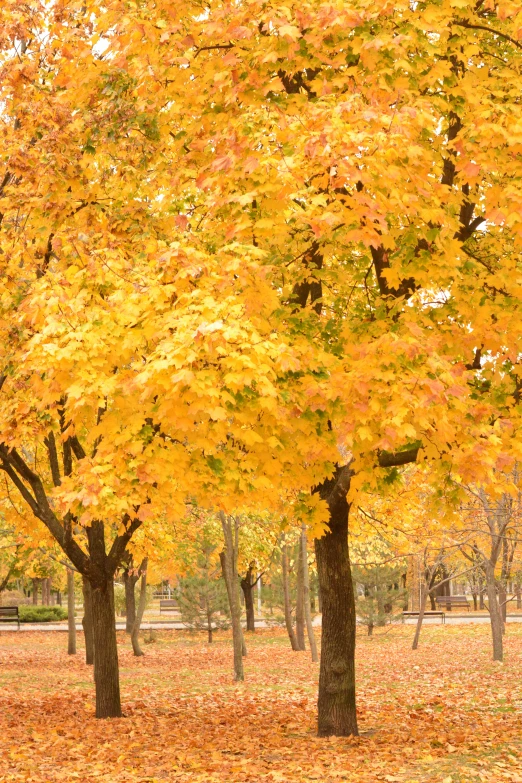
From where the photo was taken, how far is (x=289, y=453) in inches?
316

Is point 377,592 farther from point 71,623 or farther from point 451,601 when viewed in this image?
point 451,601

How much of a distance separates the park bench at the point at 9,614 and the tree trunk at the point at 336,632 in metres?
32.2

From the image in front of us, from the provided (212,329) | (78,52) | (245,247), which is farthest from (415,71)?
(78,52)

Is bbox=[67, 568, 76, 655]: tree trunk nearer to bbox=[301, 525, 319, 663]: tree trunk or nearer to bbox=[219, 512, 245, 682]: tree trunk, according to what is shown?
bbox=[301, 525, 319, 663]: tree trunk

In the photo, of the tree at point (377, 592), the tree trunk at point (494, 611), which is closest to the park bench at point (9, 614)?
the tree at point (377, 592)

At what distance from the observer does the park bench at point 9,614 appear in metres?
39.8

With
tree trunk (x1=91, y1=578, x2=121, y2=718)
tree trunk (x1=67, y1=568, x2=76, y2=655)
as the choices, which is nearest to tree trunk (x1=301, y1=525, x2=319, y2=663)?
tree trunk (x1=67, y1=568, x2=76, y2=655)

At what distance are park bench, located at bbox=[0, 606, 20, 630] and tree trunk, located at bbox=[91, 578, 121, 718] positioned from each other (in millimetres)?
29024

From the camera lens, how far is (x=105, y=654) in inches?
485

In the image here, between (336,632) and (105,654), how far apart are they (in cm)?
402

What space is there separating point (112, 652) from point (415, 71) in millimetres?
9235

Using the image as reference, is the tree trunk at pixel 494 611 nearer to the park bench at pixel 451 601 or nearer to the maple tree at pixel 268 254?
the maple tree at pixel 268 254

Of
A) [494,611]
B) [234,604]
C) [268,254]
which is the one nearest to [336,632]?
[268,254]

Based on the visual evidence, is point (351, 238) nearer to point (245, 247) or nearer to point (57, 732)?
point (245, 247)
